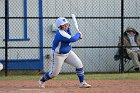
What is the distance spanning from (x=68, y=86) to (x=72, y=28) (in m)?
5.38

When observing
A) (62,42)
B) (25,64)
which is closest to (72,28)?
(25,64)

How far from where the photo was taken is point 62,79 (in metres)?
15.9

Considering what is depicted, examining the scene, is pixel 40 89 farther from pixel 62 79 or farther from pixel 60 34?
pixel 62 79

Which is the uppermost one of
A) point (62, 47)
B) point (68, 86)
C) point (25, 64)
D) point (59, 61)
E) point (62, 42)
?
point (62, 42)

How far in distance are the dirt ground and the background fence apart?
3245 millimetres

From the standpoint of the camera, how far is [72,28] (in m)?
18.8

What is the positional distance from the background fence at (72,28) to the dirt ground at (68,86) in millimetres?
3245

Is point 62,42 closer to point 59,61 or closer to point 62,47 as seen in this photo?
point 62,47

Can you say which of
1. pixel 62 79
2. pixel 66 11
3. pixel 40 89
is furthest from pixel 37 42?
pixel 40 89

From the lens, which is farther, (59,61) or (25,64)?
(25,64)

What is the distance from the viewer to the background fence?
1852 centimetres

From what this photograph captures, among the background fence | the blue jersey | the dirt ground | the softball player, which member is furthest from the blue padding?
the blue jersey

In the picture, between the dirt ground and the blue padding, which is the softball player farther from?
the blue padding

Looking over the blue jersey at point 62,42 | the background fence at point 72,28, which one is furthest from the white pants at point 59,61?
the background fence at point 72,28
